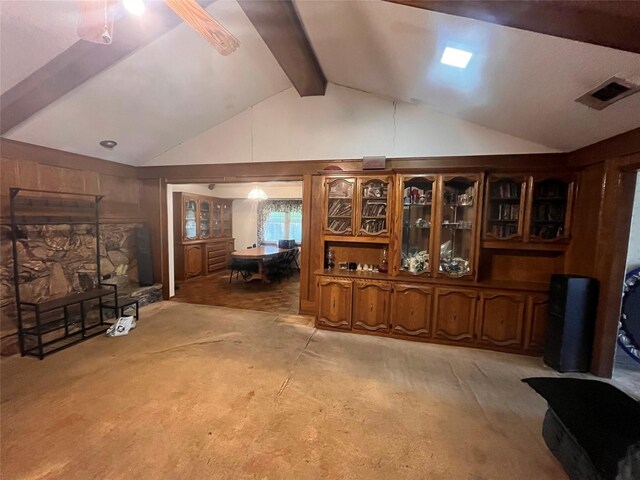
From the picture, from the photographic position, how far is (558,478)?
1692 mm

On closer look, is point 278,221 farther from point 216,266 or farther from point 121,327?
point 121,327

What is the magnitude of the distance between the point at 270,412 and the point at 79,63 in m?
3.58

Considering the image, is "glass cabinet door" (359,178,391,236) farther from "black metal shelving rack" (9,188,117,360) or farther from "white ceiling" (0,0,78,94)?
"black metal shelving rack" (9,188,117,360)

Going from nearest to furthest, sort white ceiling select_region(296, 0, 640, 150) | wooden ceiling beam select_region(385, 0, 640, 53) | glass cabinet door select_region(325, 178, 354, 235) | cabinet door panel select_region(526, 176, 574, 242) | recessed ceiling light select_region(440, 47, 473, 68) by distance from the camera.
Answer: wooden ceiling beam select_region(385, 0, 640, 53), white ceiling select_region(296, 0, 640, 150), recessed ceiling light select_region(440, 47, 473, 68), cabinet door panel select_region(526, 176, 574, 242), glass cabinet door select_region(325, 178, 354, 235)

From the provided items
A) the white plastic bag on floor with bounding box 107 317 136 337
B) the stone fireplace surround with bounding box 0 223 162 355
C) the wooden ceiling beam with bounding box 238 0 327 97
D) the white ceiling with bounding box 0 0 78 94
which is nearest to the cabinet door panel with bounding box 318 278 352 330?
the white plastic bag on floor with bounding box 107 317 136 337

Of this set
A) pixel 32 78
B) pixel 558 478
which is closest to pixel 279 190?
pixel 32 78

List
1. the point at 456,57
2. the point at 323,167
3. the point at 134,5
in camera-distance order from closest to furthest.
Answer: the point at 134,5 < the point at 456,57 < the point at 323,167

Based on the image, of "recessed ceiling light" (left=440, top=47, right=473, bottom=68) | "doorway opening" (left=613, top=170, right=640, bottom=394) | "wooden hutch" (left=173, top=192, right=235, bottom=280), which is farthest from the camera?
"wooden hutch" (left=173, top=192, right=235, bottom=280)

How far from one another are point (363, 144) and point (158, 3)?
2652 mm

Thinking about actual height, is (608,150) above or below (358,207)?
above

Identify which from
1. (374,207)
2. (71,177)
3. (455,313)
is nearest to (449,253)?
(455,313)

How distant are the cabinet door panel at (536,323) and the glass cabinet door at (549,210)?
0.76 metres

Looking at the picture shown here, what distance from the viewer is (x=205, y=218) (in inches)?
291

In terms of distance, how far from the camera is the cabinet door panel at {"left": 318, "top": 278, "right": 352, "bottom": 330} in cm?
376
